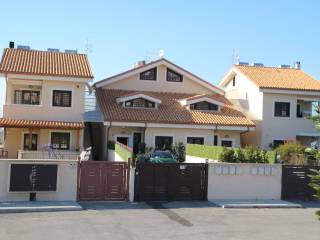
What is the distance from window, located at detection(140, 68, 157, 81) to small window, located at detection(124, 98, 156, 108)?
3.30 metres

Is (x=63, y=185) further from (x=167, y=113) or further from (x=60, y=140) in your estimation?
(x=167, y=113)

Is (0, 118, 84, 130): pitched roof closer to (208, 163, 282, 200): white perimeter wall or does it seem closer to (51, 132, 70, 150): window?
(51, 132, 70, 150): window

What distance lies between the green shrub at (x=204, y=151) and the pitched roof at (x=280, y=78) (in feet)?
29.6

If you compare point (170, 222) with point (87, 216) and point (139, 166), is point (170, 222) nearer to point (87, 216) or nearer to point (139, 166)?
point (87, 216)

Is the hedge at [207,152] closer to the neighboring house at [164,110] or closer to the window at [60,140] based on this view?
the neighboring house at [164,110]

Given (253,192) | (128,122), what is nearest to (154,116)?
(128,122)

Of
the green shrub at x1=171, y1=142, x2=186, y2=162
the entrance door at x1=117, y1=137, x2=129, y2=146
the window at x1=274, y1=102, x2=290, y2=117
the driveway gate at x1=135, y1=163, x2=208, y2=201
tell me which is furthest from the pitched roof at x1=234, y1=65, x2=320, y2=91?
the driveway gate at x1=135, y1=163, x2=208, y2=201

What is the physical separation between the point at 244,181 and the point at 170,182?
302 cm

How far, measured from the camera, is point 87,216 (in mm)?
14375

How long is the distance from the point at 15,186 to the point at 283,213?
898cm

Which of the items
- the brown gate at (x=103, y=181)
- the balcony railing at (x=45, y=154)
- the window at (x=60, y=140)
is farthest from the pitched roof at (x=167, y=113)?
the brown gate at (x=103, y=181)

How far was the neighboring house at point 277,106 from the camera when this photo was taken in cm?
3756

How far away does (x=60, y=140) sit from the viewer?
3288 centimetres

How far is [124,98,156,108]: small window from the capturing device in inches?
1417
